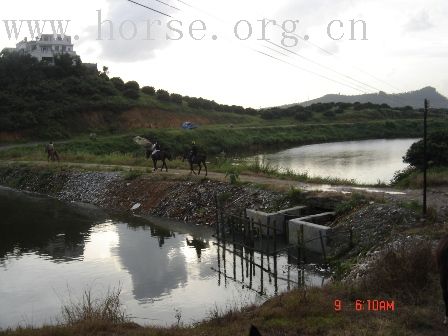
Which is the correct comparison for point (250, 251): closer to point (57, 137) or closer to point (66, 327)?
point (66, 327)

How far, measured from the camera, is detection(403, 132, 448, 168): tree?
2903cm

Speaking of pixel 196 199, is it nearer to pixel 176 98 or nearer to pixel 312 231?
pixel 312 231

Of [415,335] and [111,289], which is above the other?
[415,335]

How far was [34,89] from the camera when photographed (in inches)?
2876

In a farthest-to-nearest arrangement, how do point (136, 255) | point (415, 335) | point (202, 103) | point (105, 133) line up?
point (202, 103), point (105, 133), point (136, 255), point (415, 335)

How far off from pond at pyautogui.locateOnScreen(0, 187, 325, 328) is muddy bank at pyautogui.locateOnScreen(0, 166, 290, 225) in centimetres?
157

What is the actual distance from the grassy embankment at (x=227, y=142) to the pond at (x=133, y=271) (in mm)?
8339

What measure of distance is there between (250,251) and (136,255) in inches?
217

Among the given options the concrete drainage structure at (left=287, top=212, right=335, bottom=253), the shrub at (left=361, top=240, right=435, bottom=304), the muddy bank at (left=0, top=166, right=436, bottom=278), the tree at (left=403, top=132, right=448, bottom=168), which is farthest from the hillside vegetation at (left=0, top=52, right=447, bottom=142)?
the shrub at (left=361, top=240, right=435, bottom=304)

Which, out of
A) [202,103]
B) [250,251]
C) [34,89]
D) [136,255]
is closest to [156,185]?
[136,255]

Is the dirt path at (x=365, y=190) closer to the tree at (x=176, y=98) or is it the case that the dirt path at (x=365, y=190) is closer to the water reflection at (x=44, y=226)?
the water reflection at (x=44, y=226)

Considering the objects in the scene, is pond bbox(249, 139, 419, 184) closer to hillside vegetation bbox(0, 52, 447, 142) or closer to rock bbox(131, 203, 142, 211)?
hillside vegetation bbox(0, 52, 447, 142)

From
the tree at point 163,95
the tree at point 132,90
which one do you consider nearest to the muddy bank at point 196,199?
the tree at point 132,90

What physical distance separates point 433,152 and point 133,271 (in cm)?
1970
